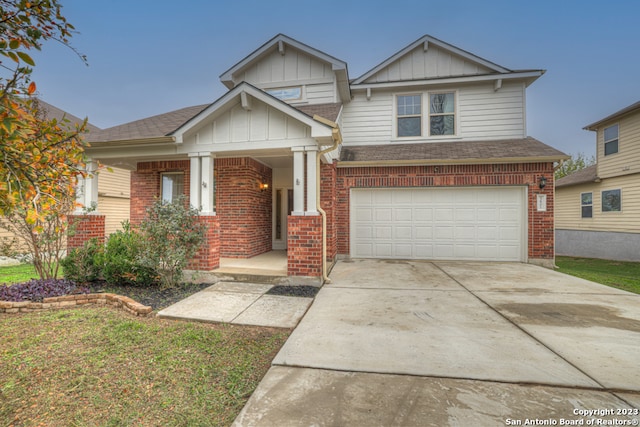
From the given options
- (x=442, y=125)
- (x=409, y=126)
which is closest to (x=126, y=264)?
(x=409, y=126)

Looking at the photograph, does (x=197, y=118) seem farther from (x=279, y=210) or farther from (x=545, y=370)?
(x=545, y=370)

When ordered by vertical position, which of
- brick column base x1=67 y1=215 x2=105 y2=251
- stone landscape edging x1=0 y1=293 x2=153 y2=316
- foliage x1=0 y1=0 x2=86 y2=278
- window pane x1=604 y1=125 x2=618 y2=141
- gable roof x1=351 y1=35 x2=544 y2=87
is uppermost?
gable roof x1=351 y1=35 x2=544 y2=87

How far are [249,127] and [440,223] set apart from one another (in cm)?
586

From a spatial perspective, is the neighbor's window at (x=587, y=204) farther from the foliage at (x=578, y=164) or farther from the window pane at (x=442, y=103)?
the foliage at (x=578, y=164)

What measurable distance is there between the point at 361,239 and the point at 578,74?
1575 inches

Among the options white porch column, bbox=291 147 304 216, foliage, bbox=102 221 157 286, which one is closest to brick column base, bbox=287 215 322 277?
white porch column, bbox=291 147 304 216

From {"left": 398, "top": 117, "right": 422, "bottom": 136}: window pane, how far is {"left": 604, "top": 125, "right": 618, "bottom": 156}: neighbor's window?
868 cm

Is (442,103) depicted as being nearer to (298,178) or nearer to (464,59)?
(464,59)

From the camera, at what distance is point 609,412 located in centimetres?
188

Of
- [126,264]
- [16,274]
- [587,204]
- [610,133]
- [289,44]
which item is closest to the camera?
[126,264]

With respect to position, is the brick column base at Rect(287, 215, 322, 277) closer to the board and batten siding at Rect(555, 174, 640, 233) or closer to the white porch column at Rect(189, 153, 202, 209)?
the white porch column at Rect(189, 153, 202, 209)

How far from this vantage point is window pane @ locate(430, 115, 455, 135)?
28.0 feet

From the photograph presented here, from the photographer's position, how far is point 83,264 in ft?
16.7

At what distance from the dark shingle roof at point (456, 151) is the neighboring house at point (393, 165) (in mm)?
32
